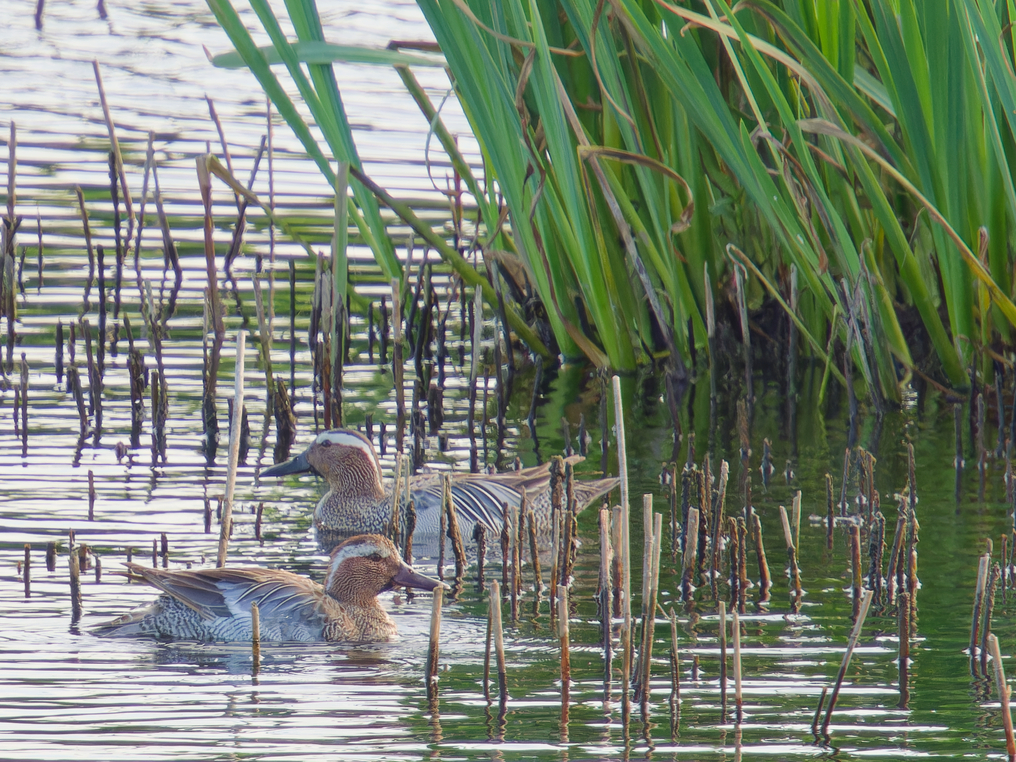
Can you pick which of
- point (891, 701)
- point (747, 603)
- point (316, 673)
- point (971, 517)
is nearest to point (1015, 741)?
point (891, 701)

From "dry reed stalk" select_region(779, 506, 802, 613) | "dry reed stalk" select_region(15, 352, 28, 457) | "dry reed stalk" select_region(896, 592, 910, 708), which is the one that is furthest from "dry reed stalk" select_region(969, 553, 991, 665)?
"dry reed stalk" select_region(15, 352, 28, 457)

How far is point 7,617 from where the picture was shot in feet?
22.0

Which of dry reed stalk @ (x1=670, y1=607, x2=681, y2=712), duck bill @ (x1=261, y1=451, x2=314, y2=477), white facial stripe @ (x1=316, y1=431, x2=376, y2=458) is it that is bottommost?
dry reed stalk @ (x1=670, y1=607, x2=681, y2=712)

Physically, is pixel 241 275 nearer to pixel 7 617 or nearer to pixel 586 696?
pixel 7 617

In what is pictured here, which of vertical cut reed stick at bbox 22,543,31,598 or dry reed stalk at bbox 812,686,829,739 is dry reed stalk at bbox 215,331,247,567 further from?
dry reed stalk at bbox 812,686,829,739

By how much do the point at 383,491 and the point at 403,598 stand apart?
1594 mm

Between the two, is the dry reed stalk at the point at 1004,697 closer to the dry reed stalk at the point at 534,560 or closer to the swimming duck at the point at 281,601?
the dry reed stalk at the point at 534,560

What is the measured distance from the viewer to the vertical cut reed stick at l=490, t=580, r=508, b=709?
5324mm

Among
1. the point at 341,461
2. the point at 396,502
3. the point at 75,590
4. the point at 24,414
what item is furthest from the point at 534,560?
the point at 24,414

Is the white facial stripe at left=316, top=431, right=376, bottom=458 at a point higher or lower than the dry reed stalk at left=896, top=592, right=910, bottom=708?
higher

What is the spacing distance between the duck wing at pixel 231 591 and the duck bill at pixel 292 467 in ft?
7.26

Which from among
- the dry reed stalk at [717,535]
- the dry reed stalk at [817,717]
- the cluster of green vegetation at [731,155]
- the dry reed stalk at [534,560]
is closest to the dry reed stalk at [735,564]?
the dry reed stalk at [717,535]

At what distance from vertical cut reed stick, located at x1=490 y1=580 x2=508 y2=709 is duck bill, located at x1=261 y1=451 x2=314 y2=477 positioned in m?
3.48

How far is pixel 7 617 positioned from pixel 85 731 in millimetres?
1407
